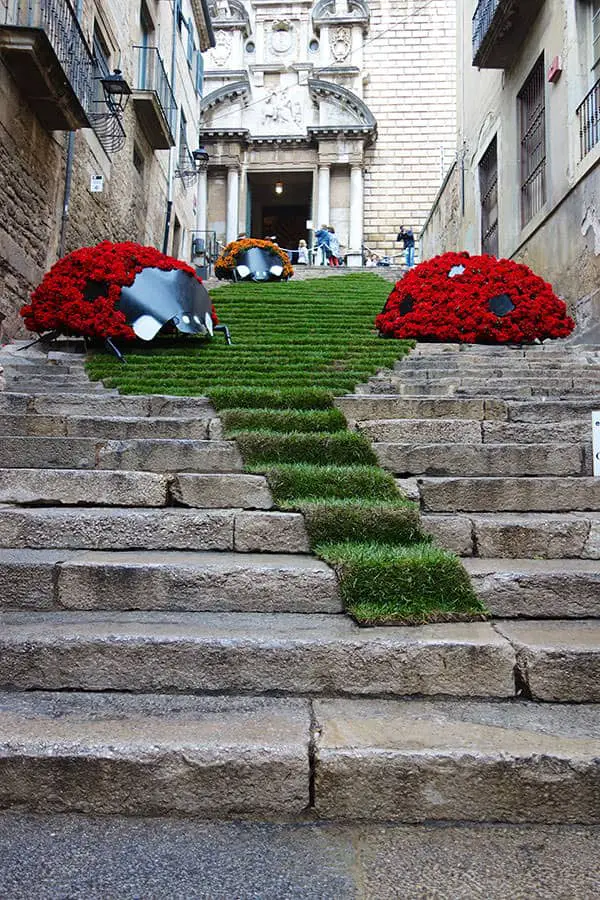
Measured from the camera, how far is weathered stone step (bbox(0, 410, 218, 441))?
15.1ft

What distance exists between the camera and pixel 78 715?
7.01ft

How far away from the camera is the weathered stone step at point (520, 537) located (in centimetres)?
317

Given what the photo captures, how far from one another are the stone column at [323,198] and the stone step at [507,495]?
22713 mm

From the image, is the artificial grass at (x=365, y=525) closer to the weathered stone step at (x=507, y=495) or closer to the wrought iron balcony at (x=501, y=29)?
the weathered stone step at (x=507, y=495)

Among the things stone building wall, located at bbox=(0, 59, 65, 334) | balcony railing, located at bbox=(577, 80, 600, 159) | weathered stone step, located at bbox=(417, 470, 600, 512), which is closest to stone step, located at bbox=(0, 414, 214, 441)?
weathered stone step, located at bbox=(417, 470, 600, 512)

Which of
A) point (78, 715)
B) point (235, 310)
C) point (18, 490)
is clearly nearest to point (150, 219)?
point (235, 310)

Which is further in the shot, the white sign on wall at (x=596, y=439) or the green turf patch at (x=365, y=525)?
the white sign on wall at (x=596, y=439)

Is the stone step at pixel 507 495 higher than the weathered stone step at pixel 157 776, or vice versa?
the stone step at pixel 507 495

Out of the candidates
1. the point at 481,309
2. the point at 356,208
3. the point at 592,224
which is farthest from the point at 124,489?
the point at 356,208

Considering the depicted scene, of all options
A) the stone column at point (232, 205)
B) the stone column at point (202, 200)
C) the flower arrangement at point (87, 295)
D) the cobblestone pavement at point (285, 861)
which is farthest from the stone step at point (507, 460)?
the stone column at point (232, 205)

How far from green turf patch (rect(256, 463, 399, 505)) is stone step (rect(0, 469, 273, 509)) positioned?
0.31 ft

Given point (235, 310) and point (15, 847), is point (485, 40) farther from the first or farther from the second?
point (15, 847)

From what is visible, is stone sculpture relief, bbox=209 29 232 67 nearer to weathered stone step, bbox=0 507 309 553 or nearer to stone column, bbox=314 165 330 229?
stone column, bbox=314 165 330 229

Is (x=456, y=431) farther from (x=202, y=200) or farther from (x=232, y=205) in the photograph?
(x=202, y=200)
